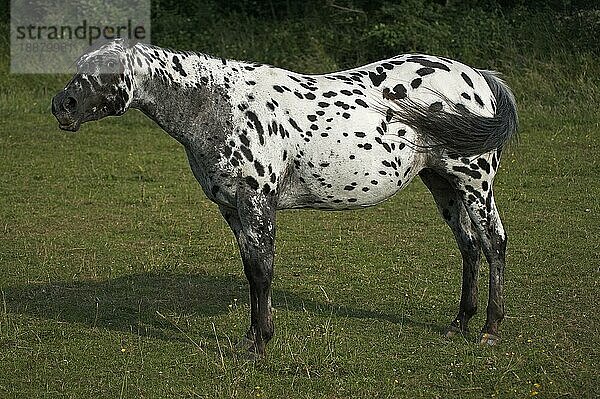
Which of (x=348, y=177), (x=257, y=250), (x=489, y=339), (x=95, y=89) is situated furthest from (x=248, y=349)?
(x=95, y=89)

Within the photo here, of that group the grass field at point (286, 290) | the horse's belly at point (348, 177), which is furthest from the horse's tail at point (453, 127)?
the grass field at point (286, 290)

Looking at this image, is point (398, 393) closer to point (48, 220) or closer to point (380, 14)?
point (48, 220)

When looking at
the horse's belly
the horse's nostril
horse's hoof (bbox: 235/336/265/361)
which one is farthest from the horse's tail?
the horse's nostril

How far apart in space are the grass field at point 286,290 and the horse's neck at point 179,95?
150 centimetres

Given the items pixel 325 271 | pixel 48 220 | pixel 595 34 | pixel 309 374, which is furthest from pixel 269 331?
pixel 595 34

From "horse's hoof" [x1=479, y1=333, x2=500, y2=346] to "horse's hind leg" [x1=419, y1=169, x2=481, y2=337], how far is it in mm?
258

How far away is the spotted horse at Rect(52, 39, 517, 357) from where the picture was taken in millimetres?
6406

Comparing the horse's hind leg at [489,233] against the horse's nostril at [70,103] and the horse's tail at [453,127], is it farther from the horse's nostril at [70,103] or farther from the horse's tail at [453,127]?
the horse's nostril at [70,103]

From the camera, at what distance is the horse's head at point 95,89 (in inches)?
248

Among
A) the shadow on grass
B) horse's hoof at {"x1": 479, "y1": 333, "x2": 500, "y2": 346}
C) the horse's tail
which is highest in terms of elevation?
the horse's tail

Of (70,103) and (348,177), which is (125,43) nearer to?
(70,103)

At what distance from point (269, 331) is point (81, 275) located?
2811 mm

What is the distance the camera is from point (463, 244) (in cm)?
722

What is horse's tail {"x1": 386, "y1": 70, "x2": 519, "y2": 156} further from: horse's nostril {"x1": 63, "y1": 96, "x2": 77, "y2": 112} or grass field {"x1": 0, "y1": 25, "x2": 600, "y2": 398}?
horse's nostril {"x1": 63, "y1": 96, "x2": 77, "y2": 112}
